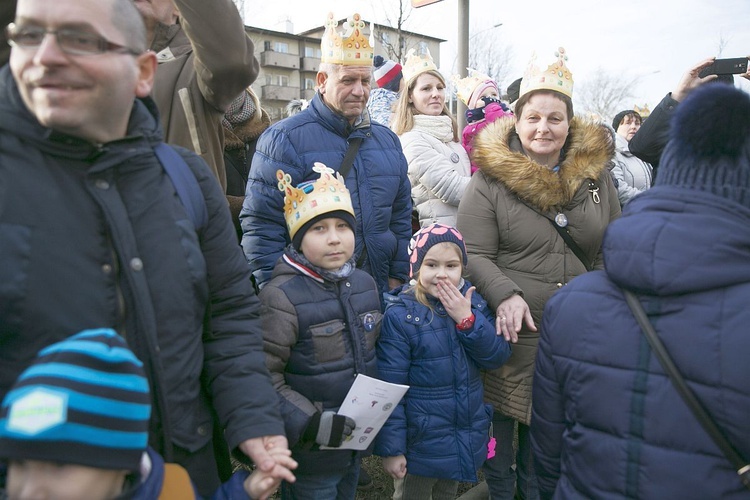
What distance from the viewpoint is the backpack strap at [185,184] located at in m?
1.62

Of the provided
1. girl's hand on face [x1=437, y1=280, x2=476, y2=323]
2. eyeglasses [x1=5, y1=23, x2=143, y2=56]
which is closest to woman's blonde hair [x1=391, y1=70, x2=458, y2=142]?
girl's hand on face [x1=437, y1=280, x2=476, y2=323]

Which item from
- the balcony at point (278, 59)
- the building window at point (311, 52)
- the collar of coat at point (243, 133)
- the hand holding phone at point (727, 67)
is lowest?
the collar of coat at point (243, 133)

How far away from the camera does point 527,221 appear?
303 centimetres

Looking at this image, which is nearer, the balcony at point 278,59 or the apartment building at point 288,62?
the apartment building at point 288,62

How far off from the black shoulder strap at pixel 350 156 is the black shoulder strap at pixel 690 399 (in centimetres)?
182

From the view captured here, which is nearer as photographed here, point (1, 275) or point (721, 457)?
point (1, 275)

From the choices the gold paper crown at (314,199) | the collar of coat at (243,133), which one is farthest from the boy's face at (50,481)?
the collar of coat at (243,133)

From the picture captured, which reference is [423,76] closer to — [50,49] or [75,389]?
[50,49]

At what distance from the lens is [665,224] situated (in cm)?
159

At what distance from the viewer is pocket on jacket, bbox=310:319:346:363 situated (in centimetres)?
233

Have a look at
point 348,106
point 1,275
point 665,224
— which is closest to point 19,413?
point 1,275

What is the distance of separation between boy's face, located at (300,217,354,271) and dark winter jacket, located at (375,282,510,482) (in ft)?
1.44

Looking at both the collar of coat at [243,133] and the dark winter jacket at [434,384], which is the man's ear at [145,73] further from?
the collar of coat at [243,133]

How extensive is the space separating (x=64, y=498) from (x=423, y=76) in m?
4.06
